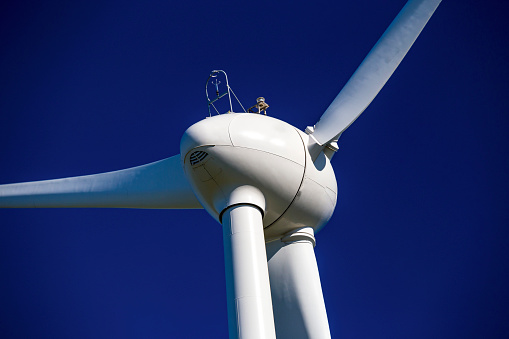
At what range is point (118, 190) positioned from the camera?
39.4 ft

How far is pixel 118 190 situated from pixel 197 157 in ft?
9.28

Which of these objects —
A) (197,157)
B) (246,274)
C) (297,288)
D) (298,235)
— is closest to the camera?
(246,274)

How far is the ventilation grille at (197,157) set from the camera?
991 cm

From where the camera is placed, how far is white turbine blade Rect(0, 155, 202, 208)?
11648mm

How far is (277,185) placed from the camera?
32.9 ft

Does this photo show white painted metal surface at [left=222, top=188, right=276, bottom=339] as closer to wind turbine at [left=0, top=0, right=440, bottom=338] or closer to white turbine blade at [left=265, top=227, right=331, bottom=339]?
wind turbine at [left=0, top=0, right=440, bottom=338]

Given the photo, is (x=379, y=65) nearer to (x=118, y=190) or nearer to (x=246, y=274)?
(x=246, y=274)

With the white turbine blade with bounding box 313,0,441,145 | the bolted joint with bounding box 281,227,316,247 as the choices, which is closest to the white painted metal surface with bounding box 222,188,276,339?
the bolted joint with bounding box 281,227,316,247

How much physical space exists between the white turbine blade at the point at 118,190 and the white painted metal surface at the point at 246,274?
7.18 feet

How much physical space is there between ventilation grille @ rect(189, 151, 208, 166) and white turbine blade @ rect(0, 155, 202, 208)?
140 centimetres

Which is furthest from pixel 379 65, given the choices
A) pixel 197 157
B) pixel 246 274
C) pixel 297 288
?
pixel 246 274

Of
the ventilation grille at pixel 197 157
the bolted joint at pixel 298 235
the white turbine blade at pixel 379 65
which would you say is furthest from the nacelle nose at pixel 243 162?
the white turbine blade at pixel 379 65

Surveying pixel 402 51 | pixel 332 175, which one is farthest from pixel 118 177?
pixel 402 51

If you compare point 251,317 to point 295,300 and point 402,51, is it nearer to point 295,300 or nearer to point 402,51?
point 295,300
